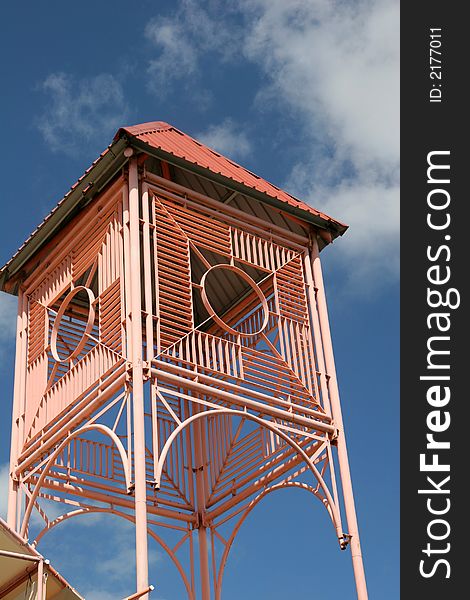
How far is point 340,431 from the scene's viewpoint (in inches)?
717

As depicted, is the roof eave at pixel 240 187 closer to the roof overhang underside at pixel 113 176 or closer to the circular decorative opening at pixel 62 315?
the roof overhang underside at pixel 113 176

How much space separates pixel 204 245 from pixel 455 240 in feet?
14.8

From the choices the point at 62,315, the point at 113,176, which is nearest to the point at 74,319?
the point at 62,315

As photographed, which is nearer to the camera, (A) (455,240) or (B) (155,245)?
(A) (455,240)

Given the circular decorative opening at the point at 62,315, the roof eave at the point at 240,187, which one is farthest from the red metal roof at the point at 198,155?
the circular decorative opening at the point at 62,315

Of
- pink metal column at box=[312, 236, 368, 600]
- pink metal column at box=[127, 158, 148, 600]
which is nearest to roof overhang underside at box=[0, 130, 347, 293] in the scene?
pink metal column at box=[127, 158, 148, 600]

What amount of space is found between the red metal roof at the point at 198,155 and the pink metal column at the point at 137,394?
66cm

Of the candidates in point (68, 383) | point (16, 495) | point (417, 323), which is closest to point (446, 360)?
point (417, 323)

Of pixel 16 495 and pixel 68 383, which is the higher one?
pixel 68 383

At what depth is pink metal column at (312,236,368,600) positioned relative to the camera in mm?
16875

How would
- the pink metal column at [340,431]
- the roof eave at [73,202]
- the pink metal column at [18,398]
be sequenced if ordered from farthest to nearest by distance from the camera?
the roof eave at [73,202] < the pink metal column at [18,398] < the pink metal column at [340,431]

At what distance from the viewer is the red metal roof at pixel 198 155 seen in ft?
60.6

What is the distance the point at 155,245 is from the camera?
17.9 m

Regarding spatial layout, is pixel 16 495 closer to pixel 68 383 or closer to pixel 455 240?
pixel 68 383
